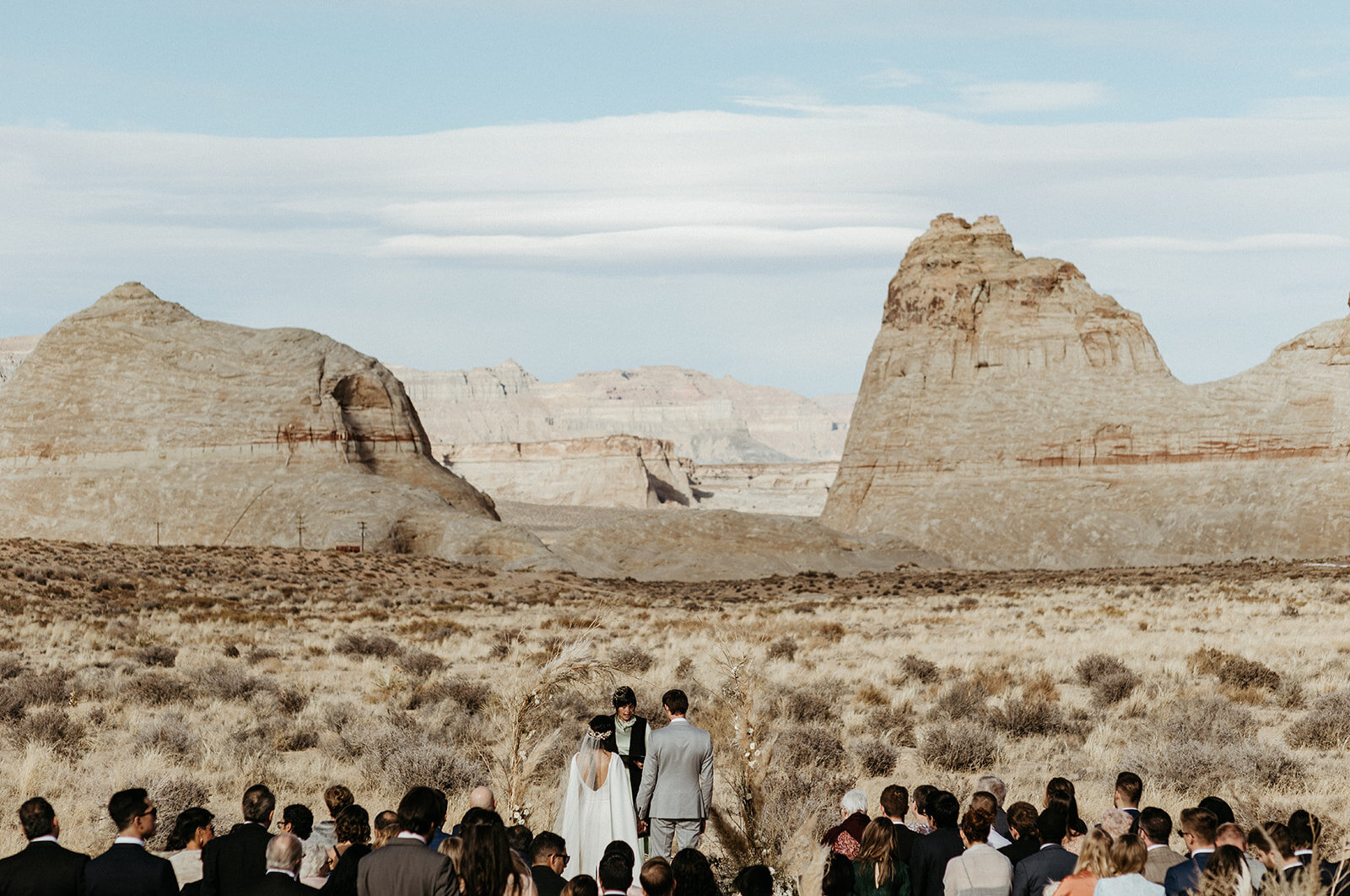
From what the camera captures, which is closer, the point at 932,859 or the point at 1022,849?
the point at 932,859

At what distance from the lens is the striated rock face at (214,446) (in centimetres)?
5112

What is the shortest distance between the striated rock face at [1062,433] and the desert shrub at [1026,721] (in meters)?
47.4

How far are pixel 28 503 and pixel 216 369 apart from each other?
10183mm

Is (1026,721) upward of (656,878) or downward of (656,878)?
downward

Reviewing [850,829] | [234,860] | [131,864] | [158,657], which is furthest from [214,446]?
[850,829]

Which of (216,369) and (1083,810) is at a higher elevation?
(216,369)

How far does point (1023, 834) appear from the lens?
6797 millimetres

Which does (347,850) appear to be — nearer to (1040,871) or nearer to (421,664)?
(1040,871)

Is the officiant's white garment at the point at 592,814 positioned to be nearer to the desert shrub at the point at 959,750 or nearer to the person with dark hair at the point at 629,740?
the person with dark hair at the point at 629,740

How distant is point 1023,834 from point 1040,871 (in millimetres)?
603

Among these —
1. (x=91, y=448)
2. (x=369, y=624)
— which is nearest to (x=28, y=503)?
(x=91, y=448)

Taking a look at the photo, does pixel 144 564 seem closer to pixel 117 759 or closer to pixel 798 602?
pixel 798 602

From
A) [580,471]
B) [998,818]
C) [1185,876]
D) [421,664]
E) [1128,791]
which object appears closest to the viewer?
[1185,876]

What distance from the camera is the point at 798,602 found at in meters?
36.3
